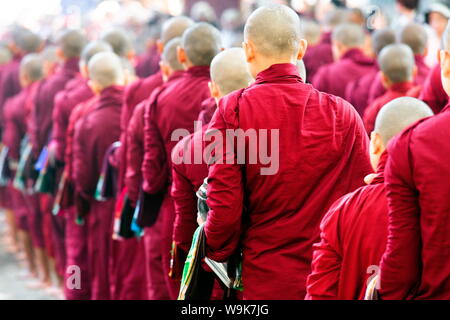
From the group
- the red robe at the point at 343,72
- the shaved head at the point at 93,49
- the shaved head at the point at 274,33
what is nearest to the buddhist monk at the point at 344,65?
the red robe at the point at 343,72

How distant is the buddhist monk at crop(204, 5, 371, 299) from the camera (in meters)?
3.48

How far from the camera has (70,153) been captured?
6457 millimetres

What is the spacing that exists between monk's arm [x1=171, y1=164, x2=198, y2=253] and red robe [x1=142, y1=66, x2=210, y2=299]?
76cm

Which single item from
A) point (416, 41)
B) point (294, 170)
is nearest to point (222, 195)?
point (294, 170)

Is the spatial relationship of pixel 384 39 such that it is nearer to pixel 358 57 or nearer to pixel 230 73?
pixel 358 57

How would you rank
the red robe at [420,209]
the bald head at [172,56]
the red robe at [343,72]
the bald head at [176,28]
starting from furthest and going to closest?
1. the red robe at [343,72]
2. the bald head at [176,28]
3. the bald head at [172,56]
4. the red robe at [420,209]

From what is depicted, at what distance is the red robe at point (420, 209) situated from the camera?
2.62m

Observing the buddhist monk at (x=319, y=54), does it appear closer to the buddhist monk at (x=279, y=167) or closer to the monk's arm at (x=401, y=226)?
the buddhist monk at (x=279, y=167)

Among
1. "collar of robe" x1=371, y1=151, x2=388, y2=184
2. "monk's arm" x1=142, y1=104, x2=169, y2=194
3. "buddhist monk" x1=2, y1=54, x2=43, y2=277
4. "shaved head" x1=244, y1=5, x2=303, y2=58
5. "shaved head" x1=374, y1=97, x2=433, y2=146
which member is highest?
"shaved head" x1=244, y1=5, x2=303, y2=58

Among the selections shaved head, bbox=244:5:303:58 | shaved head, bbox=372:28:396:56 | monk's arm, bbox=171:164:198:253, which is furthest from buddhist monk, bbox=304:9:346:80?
shaved head, bbox=244:5:303:58

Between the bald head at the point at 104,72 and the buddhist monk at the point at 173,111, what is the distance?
3.81ft

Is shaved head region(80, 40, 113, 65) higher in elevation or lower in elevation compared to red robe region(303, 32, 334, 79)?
higher

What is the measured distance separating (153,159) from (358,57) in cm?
293

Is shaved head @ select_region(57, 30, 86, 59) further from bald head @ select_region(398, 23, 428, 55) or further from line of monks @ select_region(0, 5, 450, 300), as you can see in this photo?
bald head @ select_region(398, 23, 428, 55)
